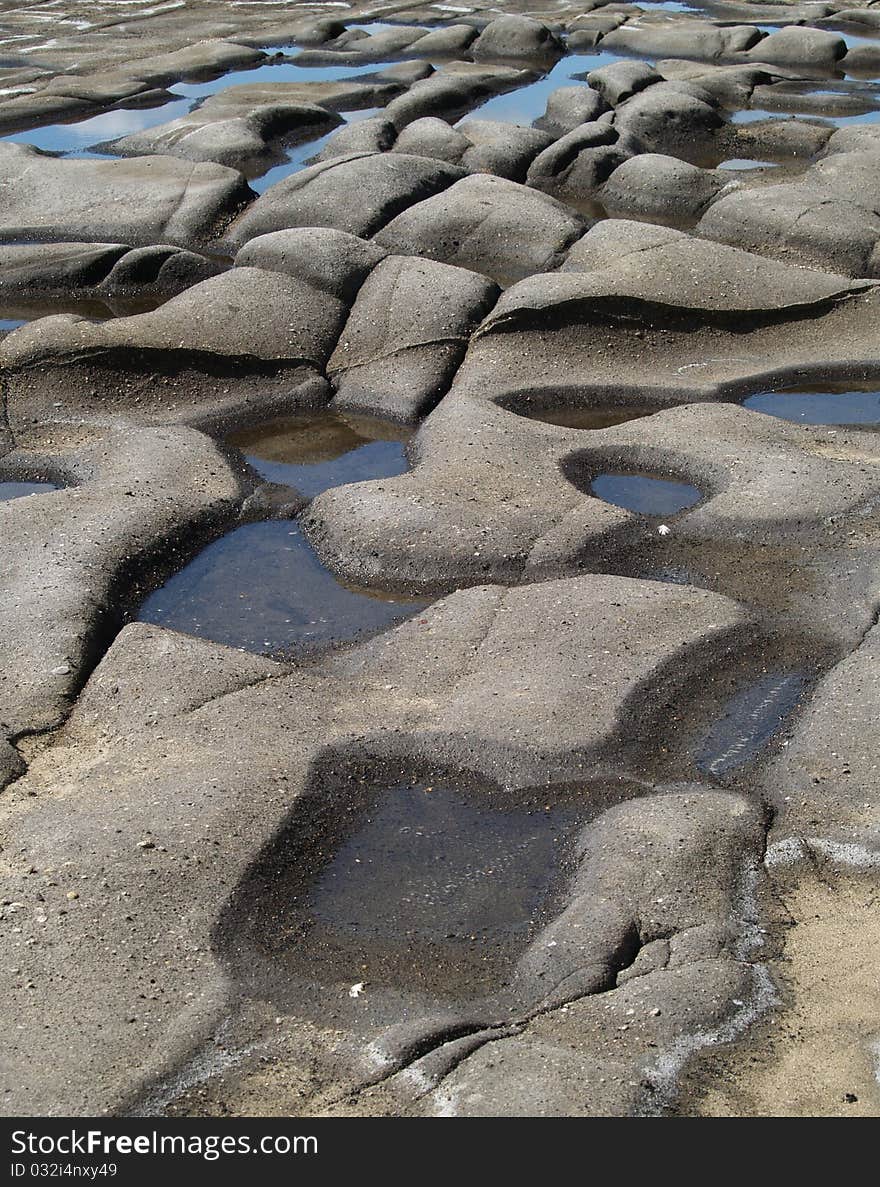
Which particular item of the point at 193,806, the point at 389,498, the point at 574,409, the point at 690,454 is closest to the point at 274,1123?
the point at 193,806

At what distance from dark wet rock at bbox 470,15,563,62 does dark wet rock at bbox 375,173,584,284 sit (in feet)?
23.8

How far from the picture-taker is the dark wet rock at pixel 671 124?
1373 centimetres

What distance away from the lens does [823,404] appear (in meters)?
8.38

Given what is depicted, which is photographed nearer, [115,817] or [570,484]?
[115,817]

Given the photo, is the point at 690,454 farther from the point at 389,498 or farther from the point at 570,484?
the point at 389,498

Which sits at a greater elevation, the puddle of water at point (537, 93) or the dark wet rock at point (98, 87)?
the dark wet rock at point (98, 87)

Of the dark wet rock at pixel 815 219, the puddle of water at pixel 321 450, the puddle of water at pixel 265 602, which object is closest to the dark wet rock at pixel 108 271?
the puddle of water at pixel 321 450

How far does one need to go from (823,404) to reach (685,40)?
33.6 ft

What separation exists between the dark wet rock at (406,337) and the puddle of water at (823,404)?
1.83 metres

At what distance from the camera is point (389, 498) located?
6.93m

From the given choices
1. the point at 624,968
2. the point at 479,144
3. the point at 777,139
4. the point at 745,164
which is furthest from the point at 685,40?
the point at 624,968

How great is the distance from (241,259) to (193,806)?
20.2 feet

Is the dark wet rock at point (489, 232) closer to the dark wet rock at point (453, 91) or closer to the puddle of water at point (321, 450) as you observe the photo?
the puddle of water at point (321, 450)

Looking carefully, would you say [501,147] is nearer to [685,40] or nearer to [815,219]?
[815,219]
